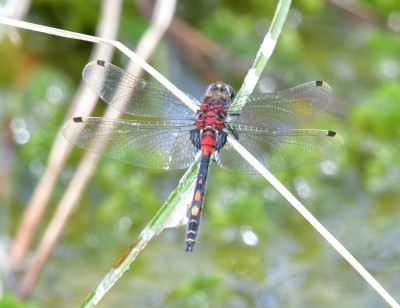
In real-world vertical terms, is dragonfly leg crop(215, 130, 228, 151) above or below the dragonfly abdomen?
above

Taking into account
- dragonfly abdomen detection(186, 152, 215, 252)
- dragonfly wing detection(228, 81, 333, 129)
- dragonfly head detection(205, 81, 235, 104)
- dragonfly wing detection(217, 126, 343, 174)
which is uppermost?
dragonfly head detection(205, 81, 235, 104)

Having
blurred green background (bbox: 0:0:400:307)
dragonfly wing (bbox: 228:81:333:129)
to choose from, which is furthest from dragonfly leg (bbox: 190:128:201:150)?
blurred green background (bbox: 0:0:400:307)

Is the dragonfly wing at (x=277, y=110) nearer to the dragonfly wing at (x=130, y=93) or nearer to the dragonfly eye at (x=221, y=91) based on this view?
the dragonfly eye at (x=221, y=91)

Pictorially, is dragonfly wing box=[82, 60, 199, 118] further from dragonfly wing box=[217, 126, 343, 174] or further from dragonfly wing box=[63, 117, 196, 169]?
dragonfly wing box=[217, 126, 343, 174]

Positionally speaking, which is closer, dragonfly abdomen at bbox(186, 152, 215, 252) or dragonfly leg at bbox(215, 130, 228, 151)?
dragonfly abdomen at bbox(186, 152, 215, 252)

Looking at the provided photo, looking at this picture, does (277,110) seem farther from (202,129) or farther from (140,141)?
(140,141)

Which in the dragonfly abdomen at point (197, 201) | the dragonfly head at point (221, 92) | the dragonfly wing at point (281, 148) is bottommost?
the dragonfly abdomen at point (197, 201)

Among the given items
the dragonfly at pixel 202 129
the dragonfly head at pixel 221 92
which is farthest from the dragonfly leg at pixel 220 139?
the dragonfly head at pixel 221 92
